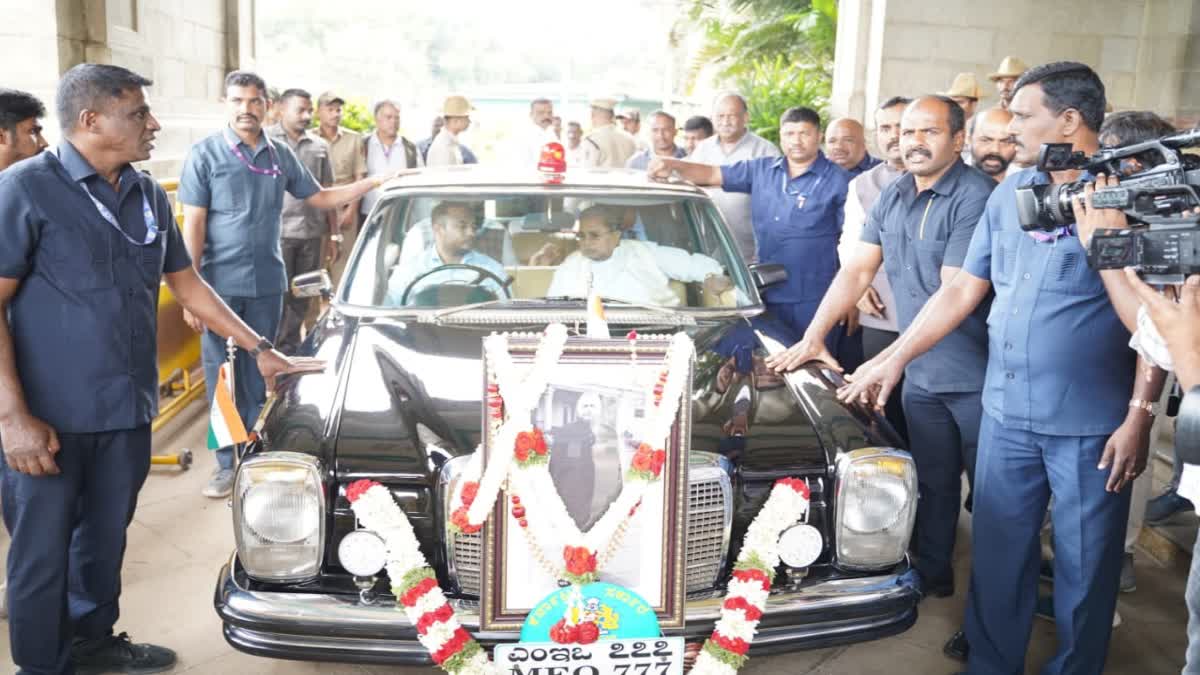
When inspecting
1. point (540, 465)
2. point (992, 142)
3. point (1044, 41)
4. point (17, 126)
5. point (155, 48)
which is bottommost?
point (540, 465)

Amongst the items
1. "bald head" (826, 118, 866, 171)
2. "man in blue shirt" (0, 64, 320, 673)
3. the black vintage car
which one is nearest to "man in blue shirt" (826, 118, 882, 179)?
"bald head" (826, 118, 866, 171)

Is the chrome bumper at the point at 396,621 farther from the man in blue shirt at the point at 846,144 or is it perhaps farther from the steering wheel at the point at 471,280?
the man in blue shirt at the point at 846,144

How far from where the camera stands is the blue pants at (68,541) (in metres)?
2.92

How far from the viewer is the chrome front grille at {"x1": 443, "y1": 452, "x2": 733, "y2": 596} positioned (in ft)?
8.84

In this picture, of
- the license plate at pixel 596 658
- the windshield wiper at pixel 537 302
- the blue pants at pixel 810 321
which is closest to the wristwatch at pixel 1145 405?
the license plate at pixel 596 658

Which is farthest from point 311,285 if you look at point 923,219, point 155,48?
point 155,48

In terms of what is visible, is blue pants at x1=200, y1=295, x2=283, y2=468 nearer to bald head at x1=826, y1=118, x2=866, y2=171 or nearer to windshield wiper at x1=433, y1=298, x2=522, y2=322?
windshield wiper at x1=433, y1=298, x2=522, y2=322

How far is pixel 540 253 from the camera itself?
4031 millimetres

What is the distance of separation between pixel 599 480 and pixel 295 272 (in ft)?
16.7

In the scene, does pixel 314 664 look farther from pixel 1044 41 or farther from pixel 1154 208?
pixel 1044 41

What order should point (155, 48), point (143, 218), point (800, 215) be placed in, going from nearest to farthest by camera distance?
point (143, 218)
point (800, 215)
point (155, 48)

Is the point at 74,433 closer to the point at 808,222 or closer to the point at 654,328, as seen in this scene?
the point at 654,328

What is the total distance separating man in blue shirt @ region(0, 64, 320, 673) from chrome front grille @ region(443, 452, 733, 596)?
44.0 inches

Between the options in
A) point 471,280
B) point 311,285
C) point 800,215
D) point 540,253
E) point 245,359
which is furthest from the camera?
point 800,215
